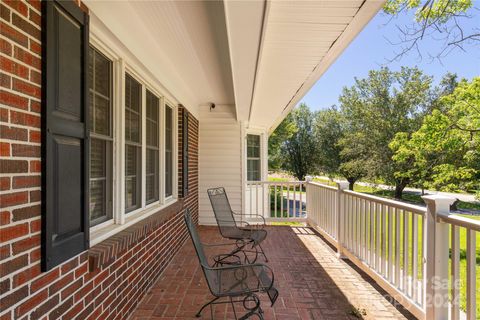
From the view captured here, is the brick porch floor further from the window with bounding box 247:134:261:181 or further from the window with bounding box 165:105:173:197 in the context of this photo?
the window with bounding box 247:134:261:181

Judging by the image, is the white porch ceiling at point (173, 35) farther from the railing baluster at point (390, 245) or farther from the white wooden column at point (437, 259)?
the railing baluster at point (390, 245)

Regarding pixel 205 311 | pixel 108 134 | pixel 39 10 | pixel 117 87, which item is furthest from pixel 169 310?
pixel 39 10

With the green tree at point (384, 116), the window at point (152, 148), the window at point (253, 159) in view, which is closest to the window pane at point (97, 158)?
the window at point (152, 148)

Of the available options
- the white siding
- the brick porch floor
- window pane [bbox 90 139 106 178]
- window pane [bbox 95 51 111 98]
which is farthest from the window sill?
the white siding

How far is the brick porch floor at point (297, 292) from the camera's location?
8.45ft

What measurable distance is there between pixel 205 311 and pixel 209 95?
157 inches

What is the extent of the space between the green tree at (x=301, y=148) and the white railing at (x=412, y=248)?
20.8 m

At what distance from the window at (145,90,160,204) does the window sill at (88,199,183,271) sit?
332 millimetres

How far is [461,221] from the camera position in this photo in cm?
189

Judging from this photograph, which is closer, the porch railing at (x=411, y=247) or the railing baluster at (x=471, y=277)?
the railing baluster at (x=471, y=277)

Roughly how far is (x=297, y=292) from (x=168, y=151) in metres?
2.62

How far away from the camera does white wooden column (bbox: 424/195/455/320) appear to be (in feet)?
6.91

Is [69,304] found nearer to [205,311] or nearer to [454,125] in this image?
[205,311]

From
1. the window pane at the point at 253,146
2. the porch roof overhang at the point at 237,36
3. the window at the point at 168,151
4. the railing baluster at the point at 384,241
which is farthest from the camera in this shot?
the window pane at the point at 253,146
